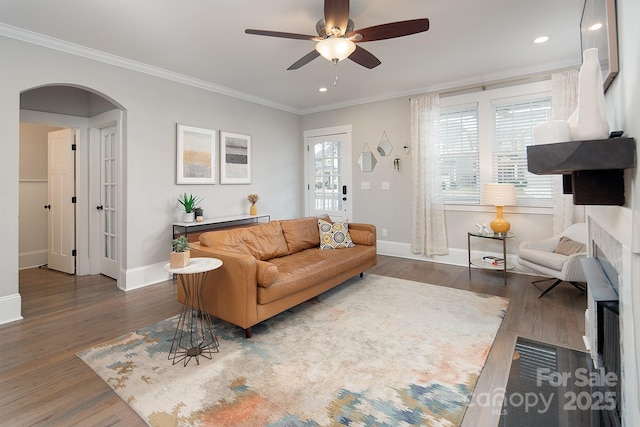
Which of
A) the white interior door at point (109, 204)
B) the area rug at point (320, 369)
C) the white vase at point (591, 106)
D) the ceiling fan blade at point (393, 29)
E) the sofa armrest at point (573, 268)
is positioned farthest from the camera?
the white interior door at point (109, 204)

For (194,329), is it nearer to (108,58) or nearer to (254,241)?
(254,241)

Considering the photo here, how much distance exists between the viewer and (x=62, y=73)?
3221 millimetres

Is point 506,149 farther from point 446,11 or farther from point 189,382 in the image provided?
point 189,382

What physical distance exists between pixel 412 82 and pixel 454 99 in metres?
0.68

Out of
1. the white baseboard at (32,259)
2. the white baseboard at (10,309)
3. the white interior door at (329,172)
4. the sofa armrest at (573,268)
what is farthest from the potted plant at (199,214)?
the sofa armrest at (573,268)

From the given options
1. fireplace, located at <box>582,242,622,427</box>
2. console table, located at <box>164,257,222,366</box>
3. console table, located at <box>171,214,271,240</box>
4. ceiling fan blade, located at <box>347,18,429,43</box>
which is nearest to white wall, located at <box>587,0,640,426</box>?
fireplace, located at <box>582,242,622,427</box>

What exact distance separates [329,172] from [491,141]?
9.20 feet

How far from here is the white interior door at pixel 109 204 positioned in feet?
13.9

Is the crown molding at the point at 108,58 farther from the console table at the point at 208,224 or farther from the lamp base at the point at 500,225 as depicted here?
the lamp base at the point at 500,225

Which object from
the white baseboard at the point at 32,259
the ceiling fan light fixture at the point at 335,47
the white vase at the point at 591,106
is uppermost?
the ceiling fan light fixture at the point at 335,47

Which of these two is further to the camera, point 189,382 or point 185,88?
point 185,88

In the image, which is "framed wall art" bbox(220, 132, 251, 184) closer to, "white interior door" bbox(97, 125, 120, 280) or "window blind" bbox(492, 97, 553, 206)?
"white interior door" bbox(97, 125, 120, 280)

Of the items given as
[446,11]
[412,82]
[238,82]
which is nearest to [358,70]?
[412,82]

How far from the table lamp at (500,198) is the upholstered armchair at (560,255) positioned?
1.16ft
